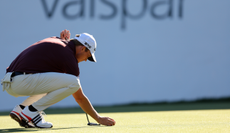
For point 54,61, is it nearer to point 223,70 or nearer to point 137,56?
point 137,56

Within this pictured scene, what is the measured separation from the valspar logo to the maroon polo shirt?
142 inches

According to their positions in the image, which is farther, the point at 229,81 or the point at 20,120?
the point at 229,81

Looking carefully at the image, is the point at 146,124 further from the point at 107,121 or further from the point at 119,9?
the point at 119,9

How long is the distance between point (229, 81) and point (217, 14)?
122 centimetres

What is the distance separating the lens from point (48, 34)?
18.1ft

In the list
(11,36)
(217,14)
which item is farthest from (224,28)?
(11,36)

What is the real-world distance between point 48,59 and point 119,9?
3.83 m

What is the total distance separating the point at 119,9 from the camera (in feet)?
18.9

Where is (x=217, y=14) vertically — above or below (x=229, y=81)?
above

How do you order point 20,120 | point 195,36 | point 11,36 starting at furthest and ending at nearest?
point 195,36 → point 11,36 → point 20,120

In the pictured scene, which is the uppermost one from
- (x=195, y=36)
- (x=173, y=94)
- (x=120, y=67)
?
(x=195, y=36)

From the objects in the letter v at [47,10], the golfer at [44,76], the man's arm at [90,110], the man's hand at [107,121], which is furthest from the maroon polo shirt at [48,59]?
the letter v at [47,10]

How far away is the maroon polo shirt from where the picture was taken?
2.06 m

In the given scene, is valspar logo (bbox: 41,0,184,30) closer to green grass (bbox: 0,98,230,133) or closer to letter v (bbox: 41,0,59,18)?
letter v (bbox: 41,0,59,18)
